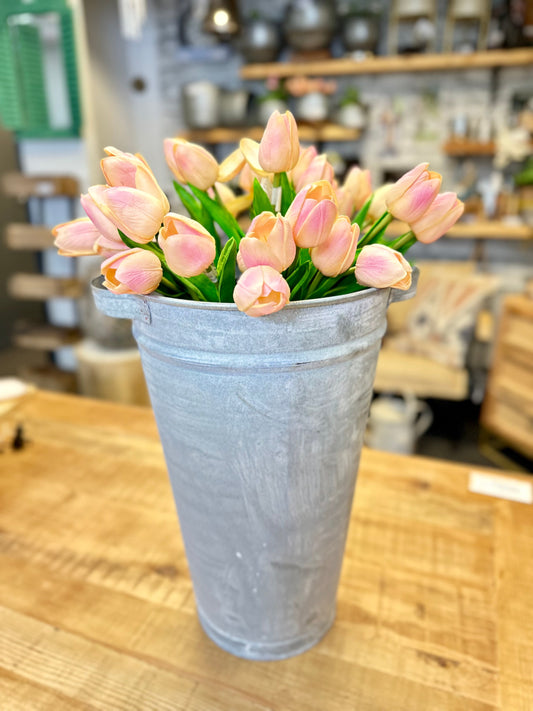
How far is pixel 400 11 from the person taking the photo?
279 centimetres

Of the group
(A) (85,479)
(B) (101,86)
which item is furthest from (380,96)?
(A) (85,479)

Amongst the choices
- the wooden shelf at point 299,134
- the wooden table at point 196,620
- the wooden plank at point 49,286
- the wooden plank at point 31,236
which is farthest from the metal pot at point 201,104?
the wooden table at point 196,620

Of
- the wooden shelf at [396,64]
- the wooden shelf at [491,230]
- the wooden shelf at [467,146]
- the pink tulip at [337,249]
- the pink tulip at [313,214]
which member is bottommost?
the wooden shelf at [491,230]

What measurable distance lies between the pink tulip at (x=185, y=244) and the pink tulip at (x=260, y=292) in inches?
1.7

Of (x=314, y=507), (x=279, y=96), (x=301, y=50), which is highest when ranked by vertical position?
(x=301, y=50)

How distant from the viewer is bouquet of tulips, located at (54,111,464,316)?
1.31ft

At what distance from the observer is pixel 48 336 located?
2.62 meters

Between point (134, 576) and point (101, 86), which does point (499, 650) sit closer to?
point (134, 576)

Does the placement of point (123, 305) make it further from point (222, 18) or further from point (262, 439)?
point (222, 18)

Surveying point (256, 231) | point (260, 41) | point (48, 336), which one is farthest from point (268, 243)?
point (260, 41)

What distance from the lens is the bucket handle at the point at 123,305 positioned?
46 cm

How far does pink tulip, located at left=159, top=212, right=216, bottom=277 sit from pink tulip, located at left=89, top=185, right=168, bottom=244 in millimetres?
24

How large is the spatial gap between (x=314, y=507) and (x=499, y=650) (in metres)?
0.28

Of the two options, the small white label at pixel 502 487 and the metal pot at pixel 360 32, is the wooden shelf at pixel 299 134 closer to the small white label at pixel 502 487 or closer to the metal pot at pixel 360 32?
the metal pot at pixel 360 32
